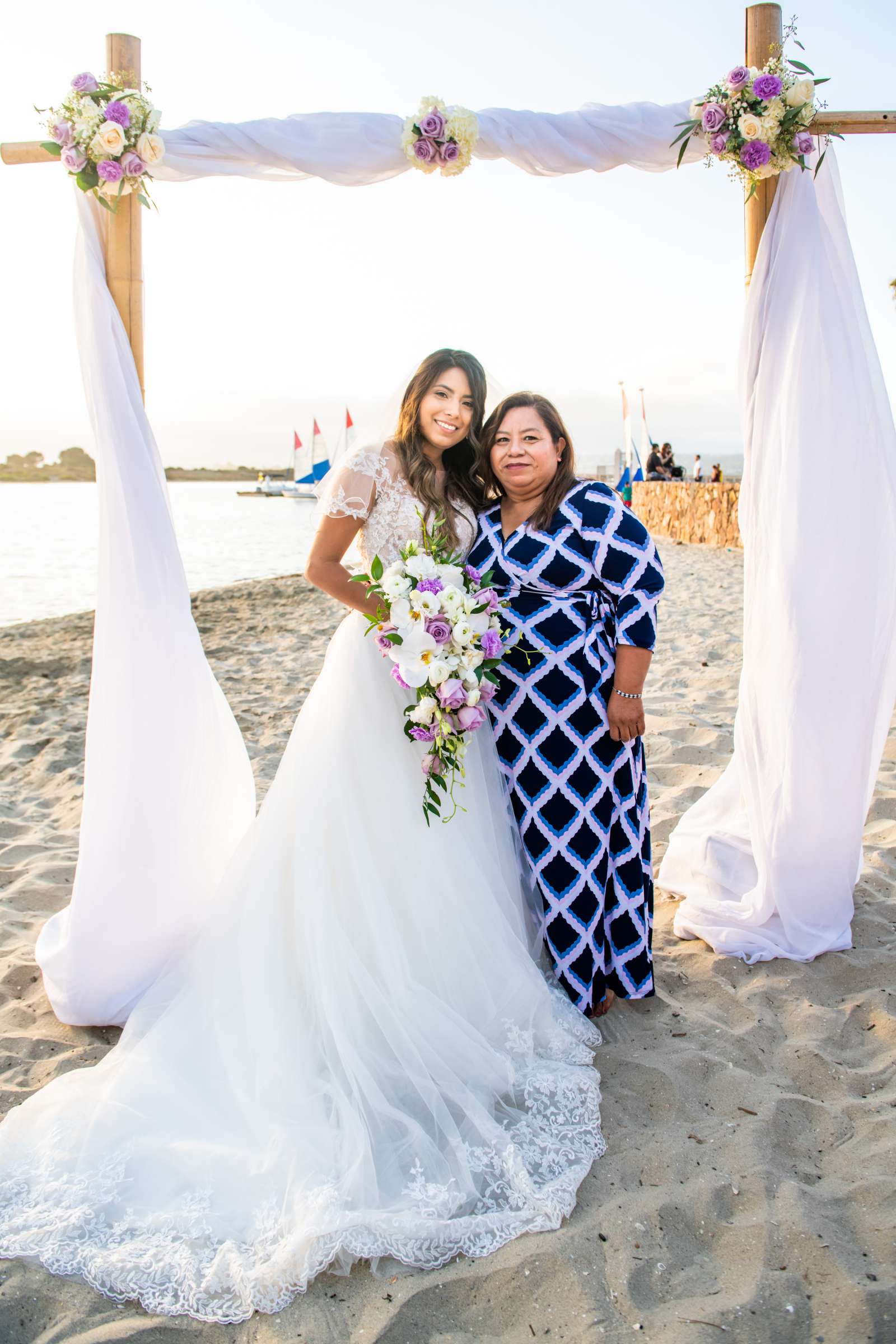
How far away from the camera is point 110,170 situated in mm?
2961

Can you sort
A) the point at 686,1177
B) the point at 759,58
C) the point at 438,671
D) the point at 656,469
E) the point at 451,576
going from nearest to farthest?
the point at 686,1177 < the point at 438,671 < the point at 451,576 < the point at 759,58 < the point at 656,469

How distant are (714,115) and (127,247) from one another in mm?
2109

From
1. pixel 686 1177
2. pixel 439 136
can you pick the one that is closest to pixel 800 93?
pixel 439 136

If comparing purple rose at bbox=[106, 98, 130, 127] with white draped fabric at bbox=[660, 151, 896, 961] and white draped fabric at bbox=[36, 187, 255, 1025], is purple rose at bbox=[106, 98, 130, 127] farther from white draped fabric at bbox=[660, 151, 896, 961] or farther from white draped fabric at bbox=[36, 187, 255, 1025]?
white draped fabric at bbox=[660, 151, 896, 961]

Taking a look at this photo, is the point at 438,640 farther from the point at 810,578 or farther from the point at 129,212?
the point at 129,212

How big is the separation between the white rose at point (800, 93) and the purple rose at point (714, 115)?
213 millimetres

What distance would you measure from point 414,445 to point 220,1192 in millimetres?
2305

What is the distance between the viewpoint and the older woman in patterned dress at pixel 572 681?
3.04m

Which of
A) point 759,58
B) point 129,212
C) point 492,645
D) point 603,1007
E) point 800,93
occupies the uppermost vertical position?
point 759,58

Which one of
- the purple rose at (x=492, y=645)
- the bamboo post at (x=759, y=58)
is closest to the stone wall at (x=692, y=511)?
the bamboo post at (x=759, y=58)

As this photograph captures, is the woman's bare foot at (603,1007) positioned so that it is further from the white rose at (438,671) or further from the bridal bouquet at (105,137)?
the bridal bouquet at (105,137)

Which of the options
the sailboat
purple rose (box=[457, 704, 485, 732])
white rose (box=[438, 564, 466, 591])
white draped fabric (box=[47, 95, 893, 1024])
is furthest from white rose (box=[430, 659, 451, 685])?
the sailboat

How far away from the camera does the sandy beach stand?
75.8 inches

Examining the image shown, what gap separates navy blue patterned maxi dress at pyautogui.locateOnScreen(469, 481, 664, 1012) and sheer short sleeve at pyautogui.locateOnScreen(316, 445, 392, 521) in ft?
1.27
